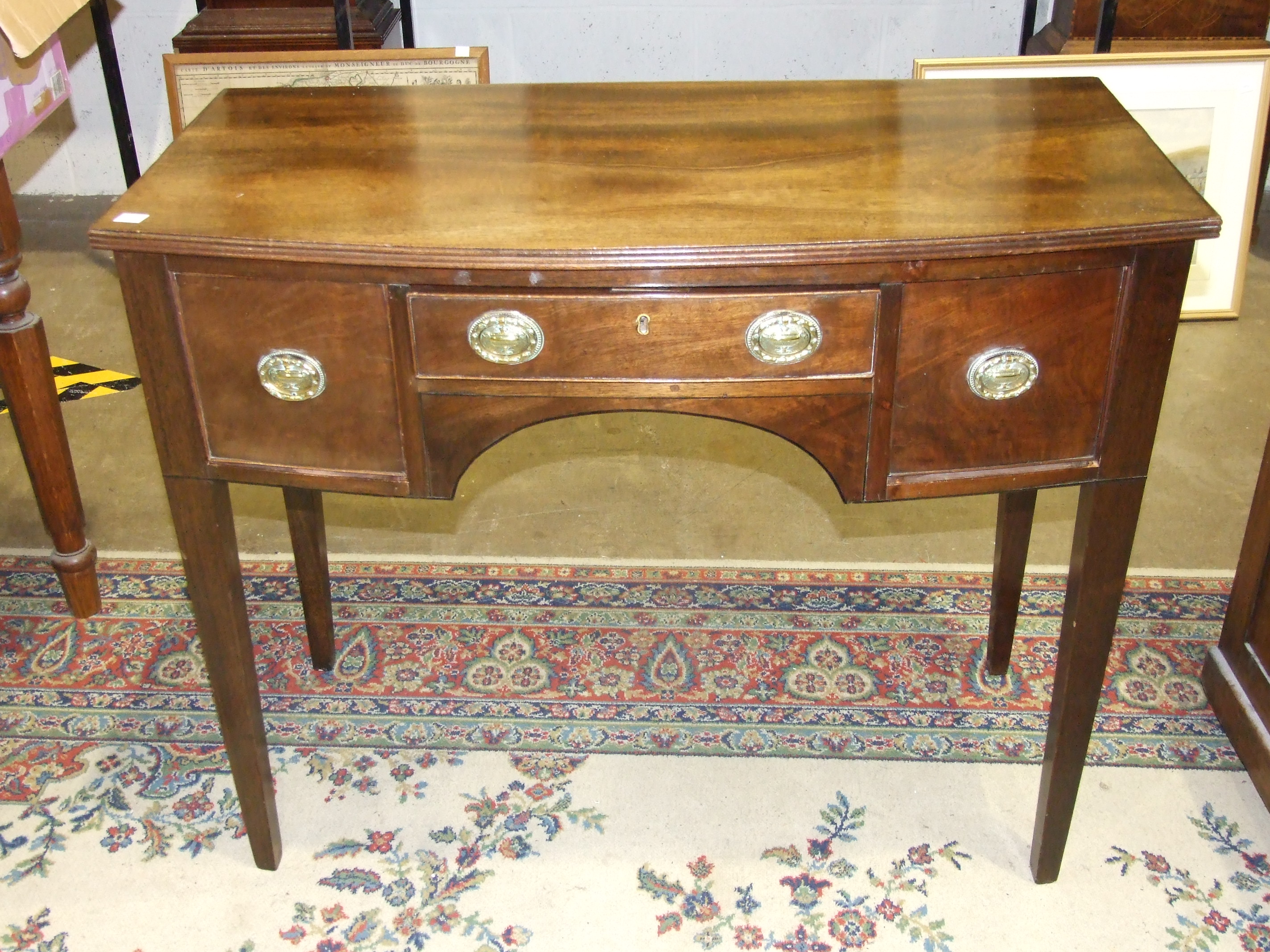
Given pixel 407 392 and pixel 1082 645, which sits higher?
pixel 407 392

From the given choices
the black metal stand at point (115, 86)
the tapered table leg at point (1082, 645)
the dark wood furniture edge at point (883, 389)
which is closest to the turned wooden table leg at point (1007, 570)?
the tapered table leg at point (1082, 645)

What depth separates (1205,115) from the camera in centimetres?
331

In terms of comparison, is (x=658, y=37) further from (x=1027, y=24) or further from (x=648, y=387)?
(x=648, y=387)

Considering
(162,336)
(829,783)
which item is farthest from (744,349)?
(829,783)

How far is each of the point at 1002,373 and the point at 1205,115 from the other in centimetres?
225

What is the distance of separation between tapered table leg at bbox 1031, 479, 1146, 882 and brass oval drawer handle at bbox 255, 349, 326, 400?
3.01ft

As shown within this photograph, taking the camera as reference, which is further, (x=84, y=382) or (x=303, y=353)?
(x=84, y=382)

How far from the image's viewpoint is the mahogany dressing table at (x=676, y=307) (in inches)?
55.8

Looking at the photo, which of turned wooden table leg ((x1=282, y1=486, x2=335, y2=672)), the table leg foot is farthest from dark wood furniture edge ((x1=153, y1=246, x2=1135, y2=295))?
the table leg foot

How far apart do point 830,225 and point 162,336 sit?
2.50 ft

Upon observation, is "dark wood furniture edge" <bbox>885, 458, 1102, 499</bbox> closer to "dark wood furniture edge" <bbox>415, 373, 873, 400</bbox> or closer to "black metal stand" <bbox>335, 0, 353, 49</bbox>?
"dark wood furniture edge" <bbox>415, 373, 873, 400</bbox>

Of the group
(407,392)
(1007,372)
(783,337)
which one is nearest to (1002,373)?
(1007,372)

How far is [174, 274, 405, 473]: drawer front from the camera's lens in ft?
4.81

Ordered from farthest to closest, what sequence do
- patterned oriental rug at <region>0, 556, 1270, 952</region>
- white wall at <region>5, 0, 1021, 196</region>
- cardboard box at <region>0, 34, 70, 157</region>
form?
white wall at <region>5, 0, 1021, 196</region> → cardboard box at <region>0, 34, 70, 157</region> → patterned oriental rug at <region>0, 556, 1270, 952</region>
